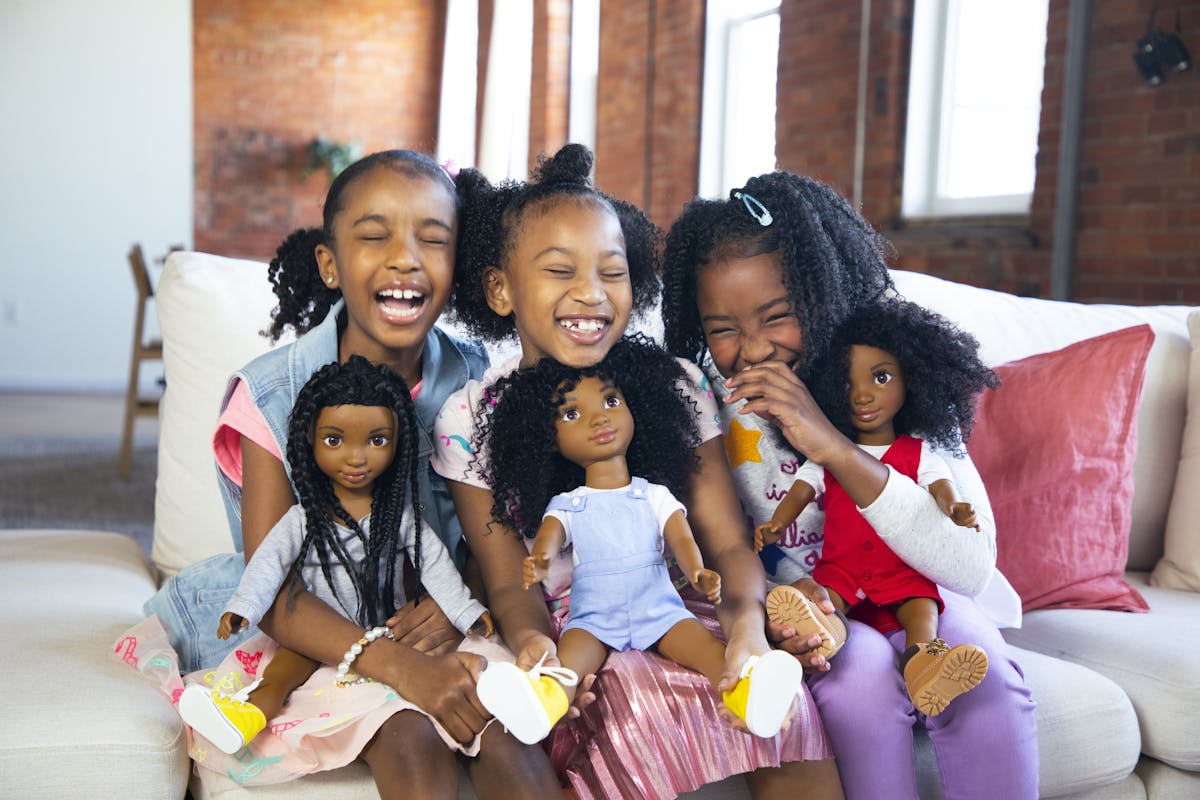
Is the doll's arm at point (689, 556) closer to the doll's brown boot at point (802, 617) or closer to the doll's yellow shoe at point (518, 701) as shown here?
the doll's brown boot at point (802, 617)

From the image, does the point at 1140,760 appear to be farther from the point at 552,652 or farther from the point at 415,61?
the point at 415,61

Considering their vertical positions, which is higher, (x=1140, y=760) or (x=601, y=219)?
(x=601, y=219)

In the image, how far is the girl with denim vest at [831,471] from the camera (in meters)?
1.29

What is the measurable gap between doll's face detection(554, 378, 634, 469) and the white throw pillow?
0.64 m

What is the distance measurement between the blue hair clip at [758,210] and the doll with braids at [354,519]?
55 centimetres

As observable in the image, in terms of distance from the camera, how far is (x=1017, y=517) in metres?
1.82

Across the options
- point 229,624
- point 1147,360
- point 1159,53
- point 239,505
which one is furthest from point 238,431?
point 1159,53

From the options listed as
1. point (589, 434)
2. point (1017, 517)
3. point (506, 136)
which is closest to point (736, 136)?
point (506, 136)

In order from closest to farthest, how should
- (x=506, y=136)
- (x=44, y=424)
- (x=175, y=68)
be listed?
(x=44, y=424)
(x=175, y=68)
(x=506, y=136)

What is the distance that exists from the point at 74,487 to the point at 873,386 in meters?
3.68

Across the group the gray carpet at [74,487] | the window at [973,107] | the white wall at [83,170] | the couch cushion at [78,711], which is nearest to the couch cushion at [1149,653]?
the couch cushion at [78,711]

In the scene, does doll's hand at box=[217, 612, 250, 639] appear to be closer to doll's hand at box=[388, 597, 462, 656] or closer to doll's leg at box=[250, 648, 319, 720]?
doll's leg at box=[250, 648, 319, 720]

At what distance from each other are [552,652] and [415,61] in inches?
326

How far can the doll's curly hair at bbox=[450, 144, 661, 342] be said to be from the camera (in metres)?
1.51
